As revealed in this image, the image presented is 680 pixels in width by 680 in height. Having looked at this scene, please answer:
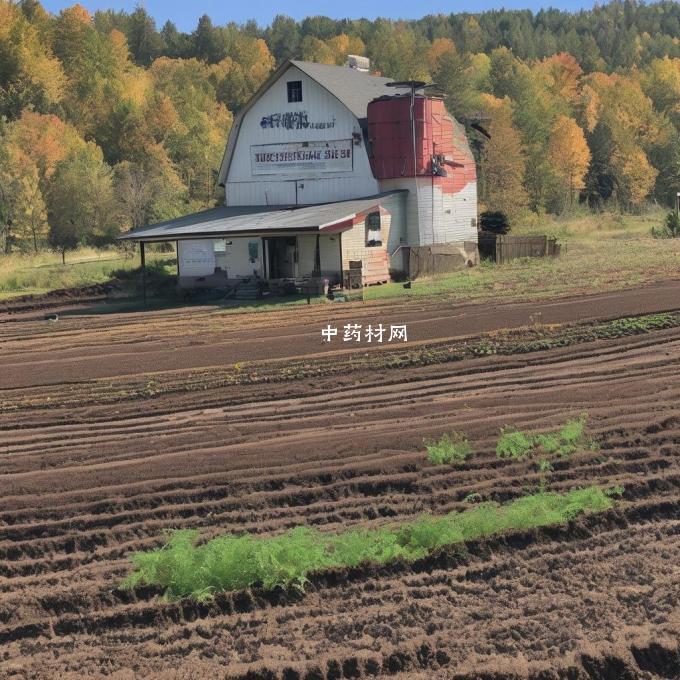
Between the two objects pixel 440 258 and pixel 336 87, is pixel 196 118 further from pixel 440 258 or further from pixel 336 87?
pixel 440 258

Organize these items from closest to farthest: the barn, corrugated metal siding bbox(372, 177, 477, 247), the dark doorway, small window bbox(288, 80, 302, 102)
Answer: the barn
the dark doorway
corrugated metal siding bbox(372, 177, 477, 247)
small window bbox(288, 80, 302, 102)

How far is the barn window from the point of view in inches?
1368

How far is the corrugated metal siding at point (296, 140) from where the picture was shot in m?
38.2

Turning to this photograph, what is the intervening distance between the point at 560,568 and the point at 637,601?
89 centimetres

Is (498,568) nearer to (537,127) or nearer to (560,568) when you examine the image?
(560,568)

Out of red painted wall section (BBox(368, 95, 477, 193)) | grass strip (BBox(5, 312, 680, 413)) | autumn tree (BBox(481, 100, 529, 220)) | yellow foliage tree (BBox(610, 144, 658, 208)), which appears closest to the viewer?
grass strip (BBox(5, 312, 680, 413))

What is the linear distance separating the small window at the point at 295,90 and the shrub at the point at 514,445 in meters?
29.9

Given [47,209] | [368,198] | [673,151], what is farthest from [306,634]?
[673,151]

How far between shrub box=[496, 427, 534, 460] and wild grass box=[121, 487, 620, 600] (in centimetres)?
161

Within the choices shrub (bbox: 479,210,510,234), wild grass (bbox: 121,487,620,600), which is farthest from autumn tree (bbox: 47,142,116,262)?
wild grass (bbox: 121,487,620,600)

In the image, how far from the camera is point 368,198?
3722 cm

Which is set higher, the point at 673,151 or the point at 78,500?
the point at 673,151

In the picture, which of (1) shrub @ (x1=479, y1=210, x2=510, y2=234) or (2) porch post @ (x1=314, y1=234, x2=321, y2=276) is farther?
(1) shrub @ (x1=479, y1=210, x2=510, y2=234)

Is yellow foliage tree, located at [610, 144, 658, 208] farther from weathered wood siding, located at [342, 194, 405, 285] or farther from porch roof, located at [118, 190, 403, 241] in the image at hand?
porch roof, located at [118, 190, 403, 241]
